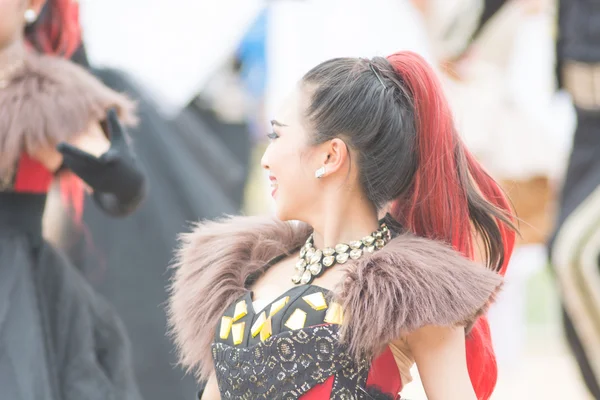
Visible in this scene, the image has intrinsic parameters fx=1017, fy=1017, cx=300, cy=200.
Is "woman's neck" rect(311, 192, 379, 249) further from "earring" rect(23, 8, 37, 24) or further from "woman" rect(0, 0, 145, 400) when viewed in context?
"earring" rect(23, 8, 37, 24)

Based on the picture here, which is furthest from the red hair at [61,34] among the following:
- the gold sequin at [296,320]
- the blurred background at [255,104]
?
the gold sequin at [296,320]

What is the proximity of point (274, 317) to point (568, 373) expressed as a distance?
3.41 meters

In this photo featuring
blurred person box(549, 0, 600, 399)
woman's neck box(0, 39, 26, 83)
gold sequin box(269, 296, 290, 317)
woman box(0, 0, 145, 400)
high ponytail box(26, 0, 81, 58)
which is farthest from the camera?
blurred person box(549, 0, 600, 399)

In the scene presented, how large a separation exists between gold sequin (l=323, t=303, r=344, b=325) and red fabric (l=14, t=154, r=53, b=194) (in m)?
0.88

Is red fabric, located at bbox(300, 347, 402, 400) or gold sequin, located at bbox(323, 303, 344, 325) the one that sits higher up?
gold sequin, located at bbox(323, 303, 344, 325)

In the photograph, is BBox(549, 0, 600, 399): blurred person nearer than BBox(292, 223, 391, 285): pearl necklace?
No

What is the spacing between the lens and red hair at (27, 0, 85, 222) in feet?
7.36

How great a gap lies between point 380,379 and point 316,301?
0.48ft

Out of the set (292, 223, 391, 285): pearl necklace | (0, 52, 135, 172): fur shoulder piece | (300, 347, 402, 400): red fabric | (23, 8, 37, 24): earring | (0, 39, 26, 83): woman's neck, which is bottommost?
(300, 347, 402, 400): red fabric

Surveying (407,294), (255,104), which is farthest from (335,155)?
(255,104)

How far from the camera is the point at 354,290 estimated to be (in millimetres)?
1438

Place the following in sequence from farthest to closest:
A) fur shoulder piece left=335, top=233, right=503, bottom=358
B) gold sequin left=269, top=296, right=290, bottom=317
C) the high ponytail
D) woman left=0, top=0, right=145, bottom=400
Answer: the high ponytail, woman left=0, top=0, right=145, bottom=400, gold sequin left=269, top=296, right=290, bottom=317, fur shoulder piece left=335, top=233, right=503, bottom=358

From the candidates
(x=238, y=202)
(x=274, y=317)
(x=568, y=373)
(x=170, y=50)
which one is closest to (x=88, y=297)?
(x=274, y=317)

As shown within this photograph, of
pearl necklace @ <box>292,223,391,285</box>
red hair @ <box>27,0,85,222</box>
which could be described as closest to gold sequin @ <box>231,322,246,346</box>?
pearl necklace @ <box>292,223,391,285</box>
